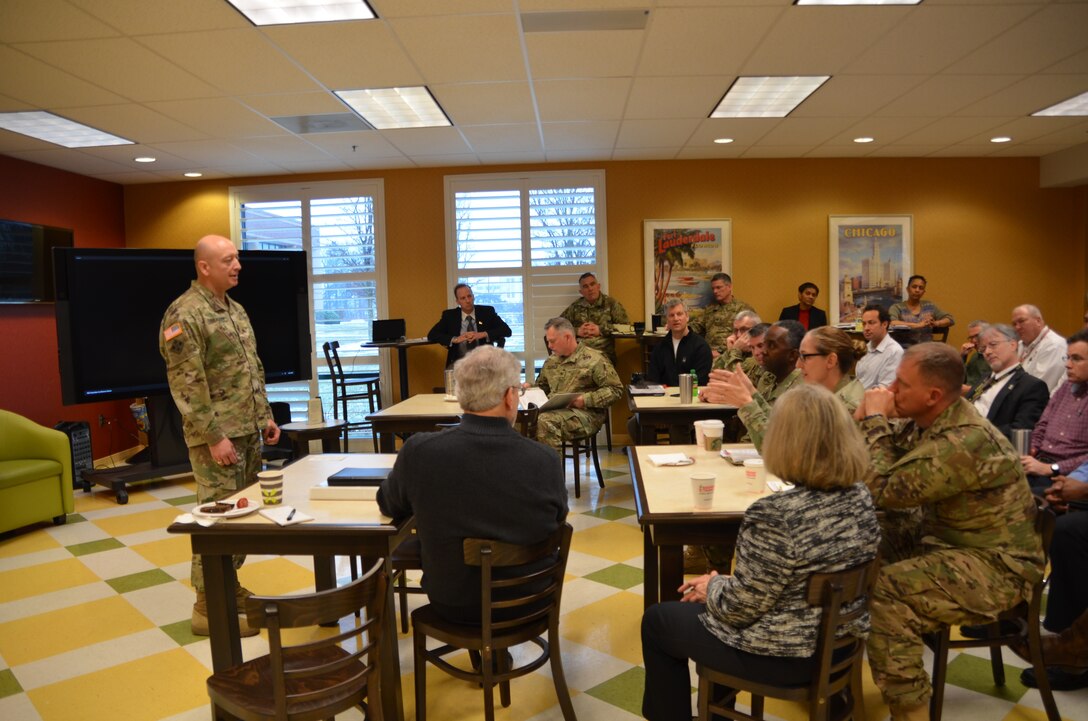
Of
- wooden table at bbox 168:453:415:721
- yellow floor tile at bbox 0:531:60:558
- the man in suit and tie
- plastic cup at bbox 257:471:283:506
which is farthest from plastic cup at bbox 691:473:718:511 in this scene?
the man in suit and tie

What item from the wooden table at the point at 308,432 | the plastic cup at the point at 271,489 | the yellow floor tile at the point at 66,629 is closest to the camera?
the plastic cup at the point at 271,489

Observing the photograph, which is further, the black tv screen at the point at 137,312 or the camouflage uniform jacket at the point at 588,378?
the camouflage uniform jacket at the point at 588,378

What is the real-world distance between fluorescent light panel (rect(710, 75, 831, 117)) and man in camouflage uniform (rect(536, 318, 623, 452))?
2232mm

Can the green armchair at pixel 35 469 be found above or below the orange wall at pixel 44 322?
below

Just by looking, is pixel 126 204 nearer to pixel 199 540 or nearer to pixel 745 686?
pixel 199 540

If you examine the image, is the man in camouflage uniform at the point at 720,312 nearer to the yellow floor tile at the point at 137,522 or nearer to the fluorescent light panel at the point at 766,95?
the fluorescent light panel at the point at 766,95

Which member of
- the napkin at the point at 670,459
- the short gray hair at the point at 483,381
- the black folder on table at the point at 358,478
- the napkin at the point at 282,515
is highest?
the short gray hair at the point at 483,381

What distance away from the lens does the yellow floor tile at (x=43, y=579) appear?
13.4 feet

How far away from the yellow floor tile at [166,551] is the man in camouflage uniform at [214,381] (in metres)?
1.24

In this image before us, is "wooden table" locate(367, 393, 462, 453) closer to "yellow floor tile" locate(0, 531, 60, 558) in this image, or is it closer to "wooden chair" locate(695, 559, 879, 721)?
"yellow floor tile" locate(0, 531, 60, 558)

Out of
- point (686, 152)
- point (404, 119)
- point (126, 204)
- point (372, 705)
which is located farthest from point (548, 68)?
point (126, 204)

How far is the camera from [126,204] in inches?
331

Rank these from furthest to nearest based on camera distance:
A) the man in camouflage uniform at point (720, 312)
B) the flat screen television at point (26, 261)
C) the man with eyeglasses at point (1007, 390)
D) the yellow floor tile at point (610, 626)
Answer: the man in camouflage uniform at point (720, 312) → the flat screen television at point (26, 261) → the man with eyeglasses at point (1007, 390) → the yellow floor tile at point (610, 626)

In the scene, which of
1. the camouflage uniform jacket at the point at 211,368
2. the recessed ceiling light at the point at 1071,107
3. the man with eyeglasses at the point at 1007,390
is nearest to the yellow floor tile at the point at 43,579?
the camouflage uniform jacket at the point at 211,368
